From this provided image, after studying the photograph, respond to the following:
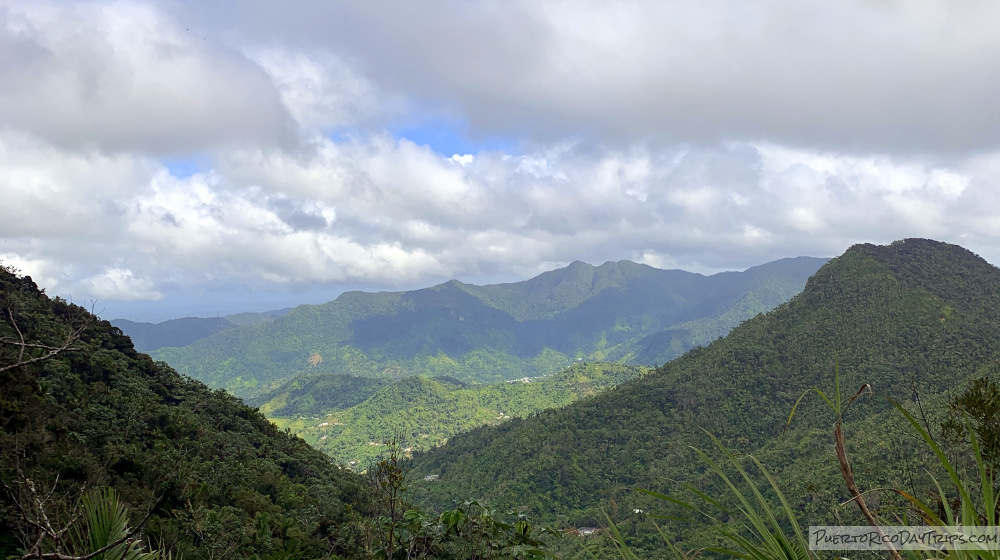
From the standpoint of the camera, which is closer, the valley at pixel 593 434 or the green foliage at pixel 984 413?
the green foliage at pixel 984 413

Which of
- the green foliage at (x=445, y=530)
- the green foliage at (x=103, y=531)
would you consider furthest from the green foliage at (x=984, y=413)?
the green foliage at (x=103, y=531)

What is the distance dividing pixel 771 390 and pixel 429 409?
99404 millimetres

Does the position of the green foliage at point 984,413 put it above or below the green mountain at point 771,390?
above

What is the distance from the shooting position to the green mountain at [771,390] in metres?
60.3

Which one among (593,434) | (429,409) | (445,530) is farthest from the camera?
(429,409)

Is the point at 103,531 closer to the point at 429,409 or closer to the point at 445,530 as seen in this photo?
the point at 445,530

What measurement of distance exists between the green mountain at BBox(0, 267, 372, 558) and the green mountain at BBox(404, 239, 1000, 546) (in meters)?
28.0

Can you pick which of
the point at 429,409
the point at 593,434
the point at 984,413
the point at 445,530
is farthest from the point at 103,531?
the point at 429,409

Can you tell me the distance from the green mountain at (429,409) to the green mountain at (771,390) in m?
47.8

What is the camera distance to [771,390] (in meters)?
76.6

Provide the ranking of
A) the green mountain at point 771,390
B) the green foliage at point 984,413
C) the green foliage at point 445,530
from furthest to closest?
1. the green mountain at point 771,390
2. the green foliage at point 984,413
3. the green foliage at point 445,530

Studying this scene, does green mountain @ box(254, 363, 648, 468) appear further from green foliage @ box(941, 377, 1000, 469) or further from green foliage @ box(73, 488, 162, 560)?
green foliage @ box(73, 488, 162, 560)

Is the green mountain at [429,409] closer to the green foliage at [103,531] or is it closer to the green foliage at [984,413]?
the green foliage at [984,413]

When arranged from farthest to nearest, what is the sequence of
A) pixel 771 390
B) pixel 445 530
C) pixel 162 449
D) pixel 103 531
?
pixel 771 390 → pixel 162 449 → pixel 445 530 → pixel 103 531
